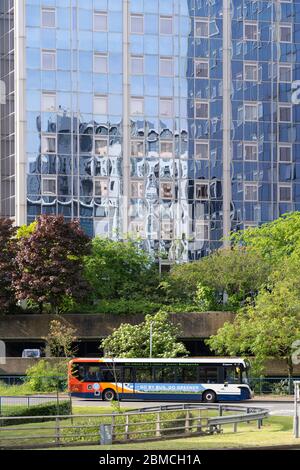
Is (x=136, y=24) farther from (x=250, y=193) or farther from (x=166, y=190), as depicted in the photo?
(x=250, y=193)

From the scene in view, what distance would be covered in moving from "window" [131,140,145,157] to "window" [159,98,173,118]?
139 inches

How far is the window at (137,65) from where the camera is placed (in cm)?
10188

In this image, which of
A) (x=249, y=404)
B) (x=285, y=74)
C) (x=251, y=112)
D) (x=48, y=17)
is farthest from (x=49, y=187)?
(x=249, y=404)

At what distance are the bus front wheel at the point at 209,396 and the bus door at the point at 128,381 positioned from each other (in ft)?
13.9

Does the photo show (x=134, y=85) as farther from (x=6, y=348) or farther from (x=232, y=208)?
(x=6, y=348)

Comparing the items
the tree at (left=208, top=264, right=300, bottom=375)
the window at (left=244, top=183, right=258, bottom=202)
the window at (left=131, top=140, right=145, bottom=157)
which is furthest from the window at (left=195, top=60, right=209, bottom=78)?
the tree at (left=208, top=264, right=300, bottom=375)

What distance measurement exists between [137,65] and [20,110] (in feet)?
40.2

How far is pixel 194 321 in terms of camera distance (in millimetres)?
77625

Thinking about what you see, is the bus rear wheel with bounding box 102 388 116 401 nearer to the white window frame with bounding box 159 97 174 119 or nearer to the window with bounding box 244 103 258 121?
the white window frame with bounding box 159 97 174 119

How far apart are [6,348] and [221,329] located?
55.5 ft

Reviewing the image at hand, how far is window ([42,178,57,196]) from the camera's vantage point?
97.9 m

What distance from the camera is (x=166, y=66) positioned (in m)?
103

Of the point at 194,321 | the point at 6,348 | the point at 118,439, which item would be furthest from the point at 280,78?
the point at 118,439

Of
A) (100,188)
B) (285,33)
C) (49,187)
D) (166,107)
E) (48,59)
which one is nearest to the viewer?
(49,187)
